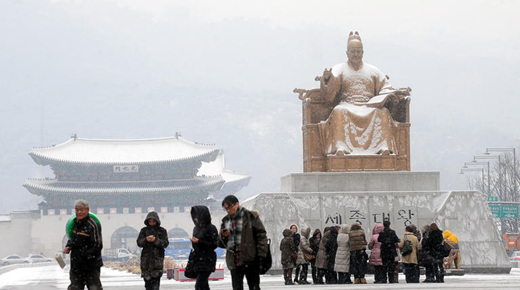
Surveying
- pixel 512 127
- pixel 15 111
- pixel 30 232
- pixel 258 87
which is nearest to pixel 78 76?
pixel 15 111

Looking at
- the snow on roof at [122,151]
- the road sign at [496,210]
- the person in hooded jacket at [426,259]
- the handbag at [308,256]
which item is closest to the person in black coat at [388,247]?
the person in hooded jacket at [426,259]

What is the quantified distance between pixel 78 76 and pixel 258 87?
110ft

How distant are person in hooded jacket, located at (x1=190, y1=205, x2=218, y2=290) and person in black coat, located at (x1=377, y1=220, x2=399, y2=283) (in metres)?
4.75

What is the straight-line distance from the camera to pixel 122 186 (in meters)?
59.2

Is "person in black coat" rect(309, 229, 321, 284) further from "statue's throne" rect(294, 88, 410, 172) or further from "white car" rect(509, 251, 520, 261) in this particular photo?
"white car" rect(509, 251, 520, 261)

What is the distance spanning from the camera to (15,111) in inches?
5955

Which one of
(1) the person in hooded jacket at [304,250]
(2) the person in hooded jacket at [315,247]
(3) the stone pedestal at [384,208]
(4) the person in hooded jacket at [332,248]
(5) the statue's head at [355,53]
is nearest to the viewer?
(4) the person in hooded jacket at [332,248]

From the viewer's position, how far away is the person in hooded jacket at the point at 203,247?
8516mm

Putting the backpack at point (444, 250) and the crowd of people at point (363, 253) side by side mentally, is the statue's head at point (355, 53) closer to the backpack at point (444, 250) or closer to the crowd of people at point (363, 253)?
the crowd of people at point (363, 253)

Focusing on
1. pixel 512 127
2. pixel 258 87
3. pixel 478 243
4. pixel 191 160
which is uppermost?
pixel 258 87

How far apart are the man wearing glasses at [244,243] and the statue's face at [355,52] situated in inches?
371

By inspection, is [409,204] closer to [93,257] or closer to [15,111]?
[93,257]

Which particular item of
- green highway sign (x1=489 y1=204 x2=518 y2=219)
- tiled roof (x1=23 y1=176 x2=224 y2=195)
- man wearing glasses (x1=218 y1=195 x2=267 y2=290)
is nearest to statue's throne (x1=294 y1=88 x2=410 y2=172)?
Answer: man wearing glasses (x1=218 y1=195 x2=267 y2=290)

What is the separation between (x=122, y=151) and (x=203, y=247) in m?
53.0
